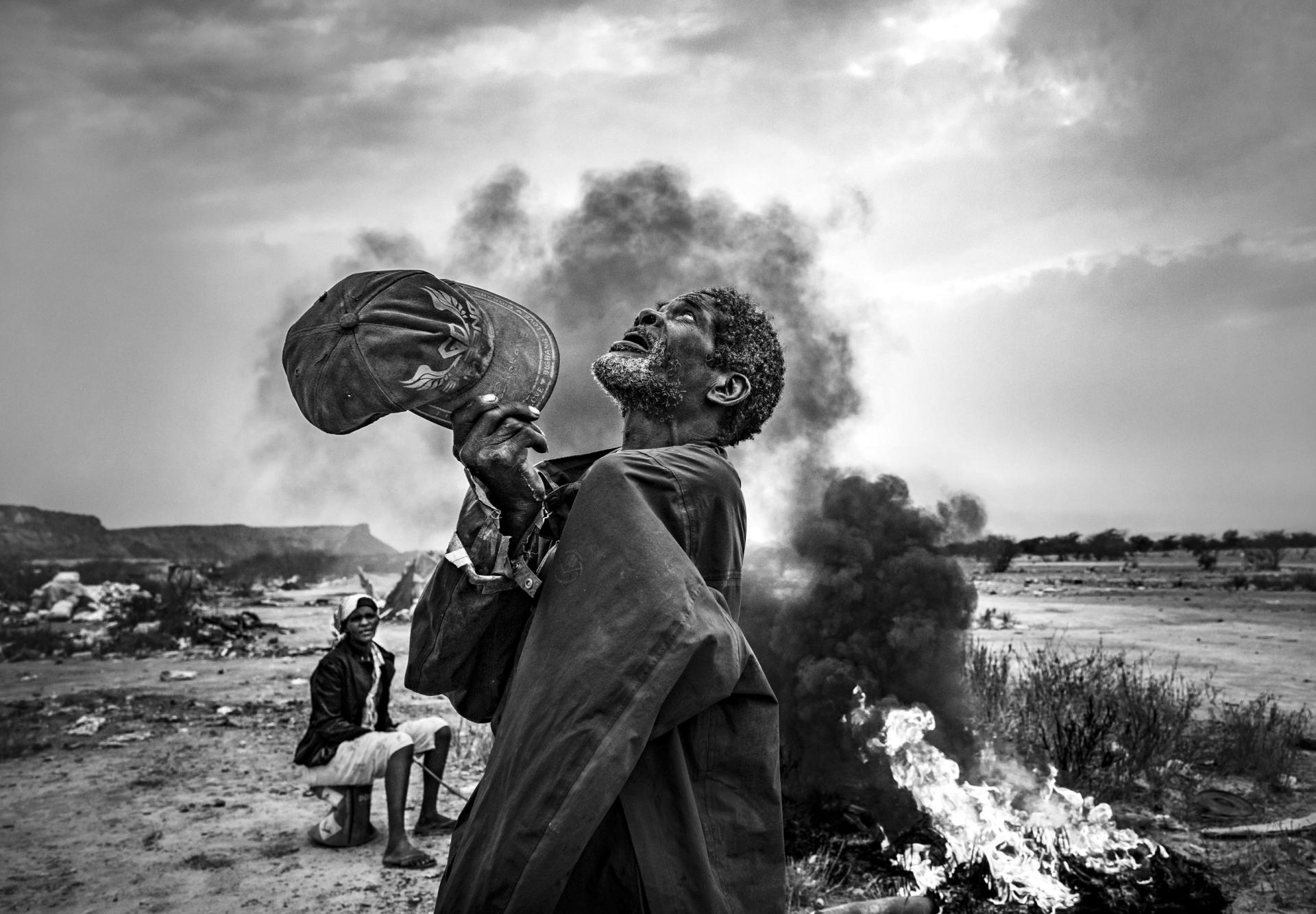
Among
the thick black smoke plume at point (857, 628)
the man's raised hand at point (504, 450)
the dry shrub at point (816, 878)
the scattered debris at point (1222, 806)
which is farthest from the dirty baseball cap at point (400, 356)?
the scattered debris at point (1222, 806)

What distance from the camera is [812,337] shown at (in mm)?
12344

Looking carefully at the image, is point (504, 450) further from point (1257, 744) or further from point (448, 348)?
point (1257, 744)

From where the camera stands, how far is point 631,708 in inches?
69.1

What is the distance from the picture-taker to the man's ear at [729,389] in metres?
2.56

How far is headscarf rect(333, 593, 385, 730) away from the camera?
25.1ft

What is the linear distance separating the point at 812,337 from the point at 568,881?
11.0m

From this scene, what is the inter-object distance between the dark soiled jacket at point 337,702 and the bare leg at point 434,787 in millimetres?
512

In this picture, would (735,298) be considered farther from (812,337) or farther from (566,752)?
(812,337)

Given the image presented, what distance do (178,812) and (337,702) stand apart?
7.06ft

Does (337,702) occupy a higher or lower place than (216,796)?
higher

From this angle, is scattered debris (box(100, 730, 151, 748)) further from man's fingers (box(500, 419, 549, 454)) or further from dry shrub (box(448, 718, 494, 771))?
man's fingers (box(500, 419, 549, 454))

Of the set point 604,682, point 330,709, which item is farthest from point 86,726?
point 604,682

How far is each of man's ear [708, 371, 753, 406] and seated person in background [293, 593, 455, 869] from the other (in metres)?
5.68

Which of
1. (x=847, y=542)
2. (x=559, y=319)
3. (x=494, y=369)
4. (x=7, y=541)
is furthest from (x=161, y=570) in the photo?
(x=494, y=369)
